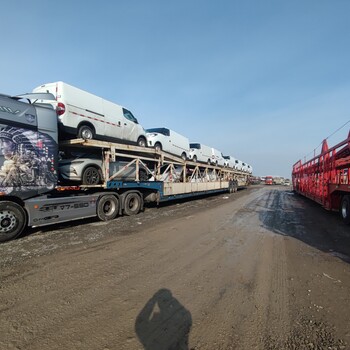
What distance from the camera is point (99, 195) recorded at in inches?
345

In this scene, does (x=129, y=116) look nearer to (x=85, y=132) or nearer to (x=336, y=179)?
(x=85, y=132)

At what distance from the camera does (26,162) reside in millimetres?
6578

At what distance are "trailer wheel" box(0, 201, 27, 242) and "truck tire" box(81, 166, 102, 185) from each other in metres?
2.24

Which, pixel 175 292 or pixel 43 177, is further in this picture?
pixel 43 177

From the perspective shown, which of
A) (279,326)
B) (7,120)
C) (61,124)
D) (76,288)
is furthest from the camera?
(61,124)

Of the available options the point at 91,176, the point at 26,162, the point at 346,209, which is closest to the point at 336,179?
the point at 346,209

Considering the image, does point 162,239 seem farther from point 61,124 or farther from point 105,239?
point 61,124

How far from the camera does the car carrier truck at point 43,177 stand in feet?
20.5

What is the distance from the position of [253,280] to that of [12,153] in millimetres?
Result: 6283

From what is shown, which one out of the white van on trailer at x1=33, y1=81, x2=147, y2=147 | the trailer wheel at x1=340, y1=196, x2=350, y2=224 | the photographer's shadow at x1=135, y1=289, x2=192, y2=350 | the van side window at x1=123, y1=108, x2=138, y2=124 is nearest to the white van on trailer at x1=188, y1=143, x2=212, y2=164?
the van side window at x1=123, y1=108, x2=138, y2=124

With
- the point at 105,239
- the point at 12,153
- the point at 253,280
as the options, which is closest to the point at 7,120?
the point at 12,153

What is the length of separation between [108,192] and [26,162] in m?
3.19

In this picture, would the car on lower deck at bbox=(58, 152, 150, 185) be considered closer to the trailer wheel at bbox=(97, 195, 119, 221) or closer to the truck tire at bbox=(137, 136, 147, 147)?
the trailer wheel at bbox=(97, 195, 119, 221)

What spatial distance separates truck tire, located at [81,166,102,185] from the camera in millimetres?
8367
